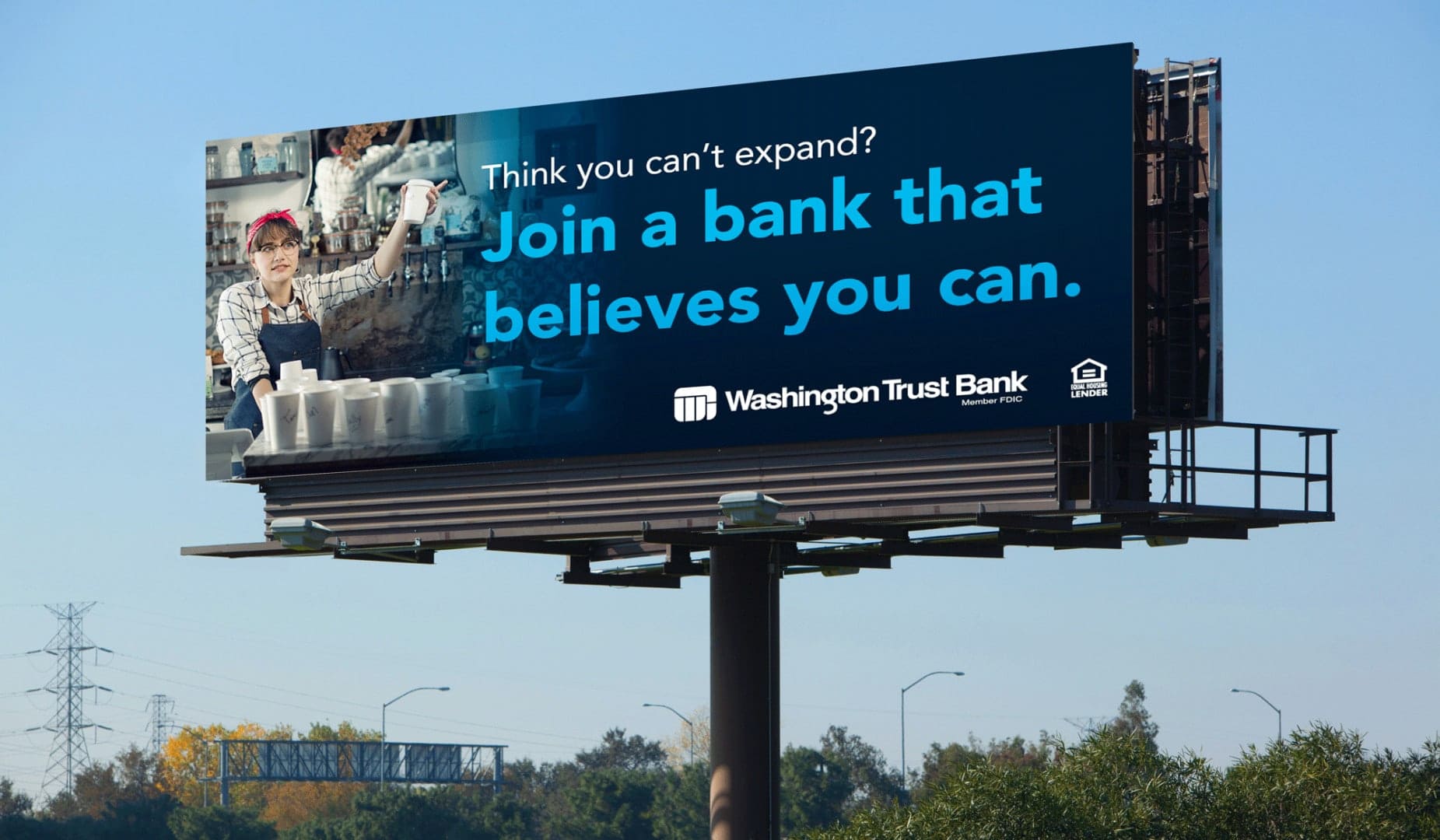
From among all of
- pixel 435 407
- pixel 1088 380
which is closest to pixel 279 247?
pixel 435 407

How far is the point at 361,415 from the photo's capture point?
98.9ft

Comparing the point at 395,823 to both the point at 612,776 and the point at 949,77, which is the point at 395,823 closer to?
the point at 612,776

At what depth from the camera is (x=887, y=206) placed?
91.4ft

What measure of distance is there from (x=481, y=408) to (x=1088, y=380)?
27.3 feet

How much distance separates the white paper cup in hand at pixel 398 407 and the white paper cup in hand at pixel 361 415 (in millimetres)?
130

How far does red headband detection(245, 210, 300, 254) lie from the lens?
31.2 meters

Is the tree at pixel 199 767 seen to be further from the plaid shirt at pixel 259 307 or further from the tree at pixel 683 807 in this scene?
the plaid shirt at pixel 259 307

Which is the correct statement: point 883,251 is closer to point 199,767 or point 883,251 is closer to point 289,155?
point 289,155

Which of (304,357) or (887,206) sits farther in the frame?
(304,357)

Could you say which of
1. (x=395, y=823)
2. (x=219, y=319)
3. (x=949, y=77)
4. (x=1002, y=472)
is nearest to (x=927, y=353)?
(x=1002, y=472)

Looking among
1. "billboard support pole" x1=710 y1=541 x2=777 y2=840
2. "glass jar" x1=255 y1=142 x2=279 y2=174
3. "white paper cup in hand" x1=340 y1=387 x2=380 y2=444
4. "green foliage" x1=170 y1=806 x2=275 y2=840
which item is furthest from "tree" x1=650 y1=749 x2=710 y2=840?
"white paper cup in hand" x1=340 y1=387 x2=380 y2=444

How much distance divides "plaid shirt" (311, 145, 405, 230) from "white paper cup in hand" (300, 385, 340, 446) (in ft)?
7.74

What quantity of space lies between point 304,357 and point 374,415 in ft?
5.08

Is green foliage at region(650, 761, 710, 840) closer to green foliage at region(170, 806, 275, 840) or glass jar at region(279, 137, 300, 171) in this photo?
green foliage at region(170, 806, 275, 840)
